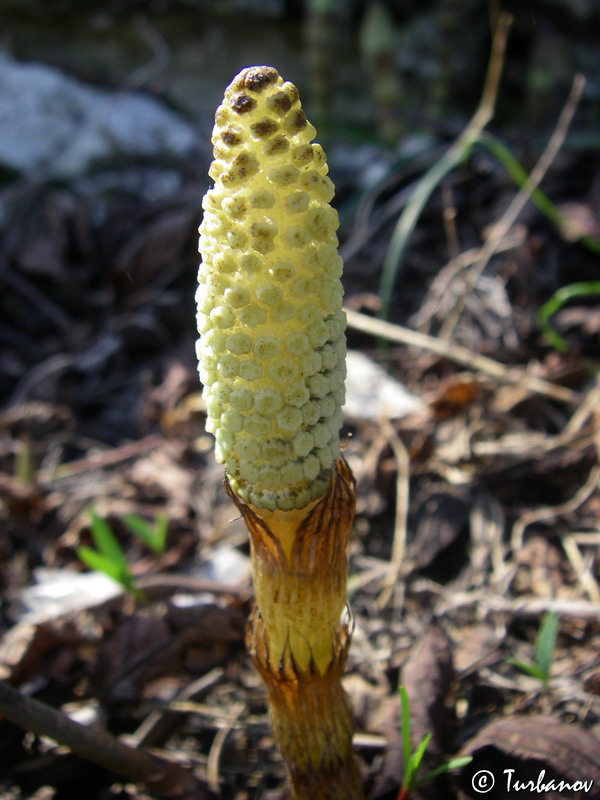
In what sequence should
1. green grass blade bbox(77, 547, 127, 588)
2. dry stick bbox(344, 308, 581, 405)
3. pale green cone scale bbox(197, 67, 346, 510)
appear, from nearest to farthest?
pale green cone scale bbox(197, 67, 346, 510) → green grass blade bbox(77, 547, 127, 588) → dry stick bbox(344, 308, 581, 405)

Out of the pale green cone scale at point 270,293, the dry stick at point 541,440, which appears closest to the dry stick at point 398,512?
the dry stick at point 541,440

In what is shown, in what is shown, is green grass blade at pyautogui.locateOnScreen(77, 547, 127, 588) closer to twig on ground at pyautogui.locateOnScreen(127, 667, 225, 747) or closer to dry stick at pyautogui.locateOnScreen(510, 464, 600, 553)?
twig on ground at pyautogui.locateOnScreen(127, 667, 225, 747)

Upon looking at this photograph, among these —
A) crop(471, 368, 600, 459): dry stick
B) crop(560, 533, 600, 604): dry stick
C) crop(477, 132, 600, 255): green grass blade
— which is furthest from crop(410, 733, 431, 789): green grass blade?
crop(477, 132, 600, 255): green grass blade

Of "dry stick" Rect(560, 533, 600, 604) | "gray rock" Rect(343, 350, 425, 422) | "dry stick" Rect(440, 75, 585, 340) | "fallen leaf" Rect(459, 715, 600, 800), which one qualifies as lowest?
"fallen leaf" Rect(459, 715, 600, 800)

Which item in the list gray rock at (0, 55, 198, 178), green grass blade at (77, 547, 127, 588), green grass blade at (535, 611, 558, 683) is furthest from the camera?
gray rock at (0, 55, 198, 178)

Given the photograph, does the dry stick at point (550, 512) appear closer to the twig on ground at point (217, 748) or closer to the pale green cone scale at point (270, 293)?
the twig on ground at point (217, 748)

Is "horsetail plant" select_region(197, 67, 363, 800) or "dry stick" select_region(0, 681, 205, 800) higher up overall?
"horsetail plant" select_region(197, 67, 363, 800)

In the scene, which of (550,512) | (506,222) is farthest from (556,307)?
(550,512)
